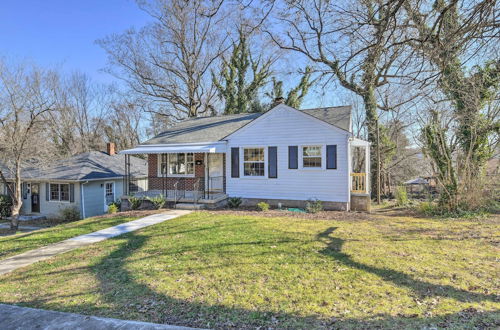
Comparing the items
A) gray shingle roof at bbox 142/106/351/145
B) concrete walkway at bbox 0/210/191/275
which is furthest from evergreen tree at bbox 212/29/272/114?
concrete walkway at bbox 0/210/191/275

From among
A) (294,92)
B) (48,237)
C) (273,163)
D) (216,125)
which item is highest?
(294,92)

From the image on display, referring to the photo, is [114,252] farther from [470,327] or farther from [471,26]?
[471,26]

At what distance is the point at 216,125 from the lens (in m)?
16.7

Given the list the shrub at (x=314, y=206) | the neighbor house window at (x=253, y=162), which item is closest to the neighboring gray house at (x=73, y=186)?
the neighbor house window at (x=253, y=162)

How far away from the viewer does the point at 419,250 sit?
6180 mm

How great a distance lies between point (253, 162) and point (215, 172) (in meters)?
2.46

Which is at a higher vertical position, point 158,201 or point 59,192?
point 59,192

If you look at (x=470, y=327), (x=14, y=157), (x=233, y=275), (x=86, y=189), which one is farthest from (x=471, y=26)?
(x=86, y=189)

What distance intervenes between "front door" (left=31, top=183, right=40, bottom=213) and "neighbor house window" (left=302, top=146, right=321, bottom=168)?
17.6m

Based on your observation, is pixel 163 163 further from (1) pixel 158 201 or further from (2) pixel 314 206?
(2) pixel 314 206

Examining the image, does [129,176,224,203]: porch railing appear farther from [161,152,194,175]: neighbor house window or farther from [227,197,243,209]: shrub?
[227,197,243,209]: shrub

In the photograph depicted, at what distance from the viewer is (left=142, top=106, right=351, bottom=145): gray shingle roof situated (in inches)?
523

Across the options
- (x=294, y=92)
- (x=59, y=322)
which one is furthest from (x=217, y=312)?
(x=294, y=92)

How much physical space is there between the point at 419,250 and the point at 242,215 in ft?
19.9
